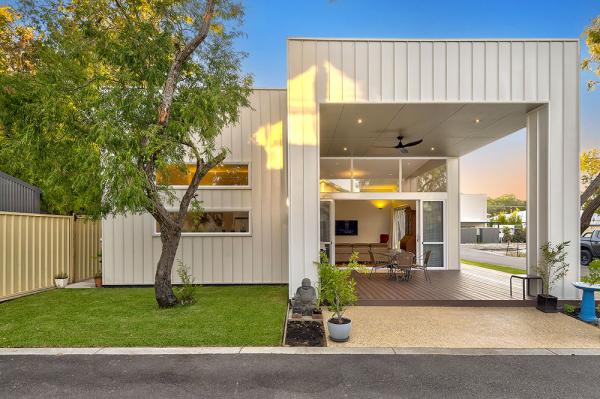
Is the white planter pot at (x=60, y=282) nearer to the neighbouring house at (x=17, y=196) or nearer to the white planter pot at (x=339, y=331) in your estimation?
the neighbouring house at (x=17, y=196)

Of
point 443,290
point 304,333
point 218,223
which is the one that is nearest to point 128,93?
point 218,223

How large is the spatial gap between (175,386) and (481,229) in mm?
27582

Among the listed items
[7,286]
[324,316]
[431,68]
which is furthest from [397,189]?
[7,286]

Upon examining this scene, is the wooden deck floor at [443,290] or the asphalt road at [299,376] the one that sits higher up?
the asphalt road at [299,376]

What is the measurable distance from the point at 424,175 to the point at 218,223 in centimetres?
621

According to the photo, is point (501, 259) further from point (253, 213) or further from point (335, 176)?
point (253, 213)

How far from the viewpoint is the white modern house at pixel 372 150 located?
19.0ft

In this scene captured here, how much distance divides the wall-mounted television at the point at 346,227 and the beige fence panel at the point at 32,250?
9.37m

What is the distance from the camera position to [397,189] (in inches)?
370

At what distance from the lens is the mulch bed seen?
415 cm

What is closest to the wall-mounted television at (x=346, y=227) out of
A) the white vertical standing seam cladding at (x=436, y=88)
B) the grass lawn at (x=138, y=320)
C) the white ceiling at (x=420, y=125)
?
the white ceiling at (x=420, y=125)

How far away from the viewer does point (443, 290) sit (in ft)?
22.2

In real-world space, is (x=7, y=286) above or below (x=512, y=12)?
below

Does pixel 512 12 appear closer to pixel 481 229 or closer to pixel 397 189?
pixel 397 189
